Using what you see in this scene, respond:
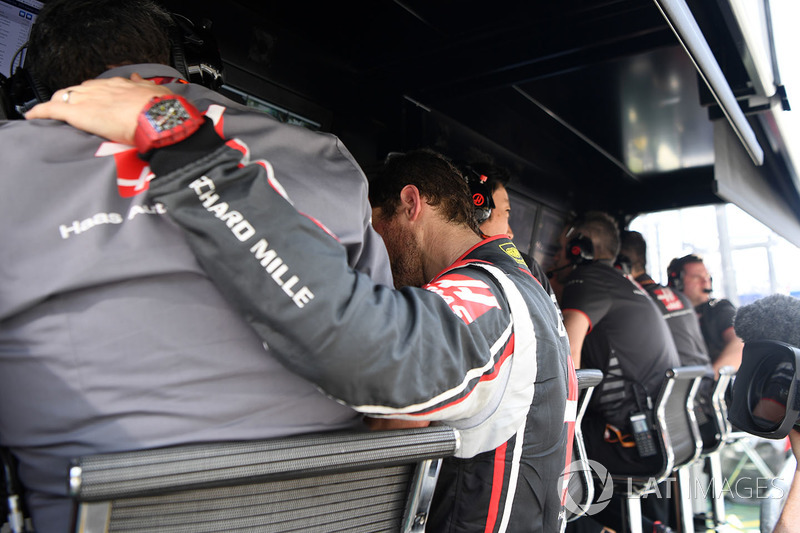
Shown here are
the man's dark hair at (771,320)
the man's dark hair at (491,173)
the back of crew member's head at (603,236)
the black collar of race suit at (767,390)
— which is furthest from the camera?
the back of crew member's head at (603,236)

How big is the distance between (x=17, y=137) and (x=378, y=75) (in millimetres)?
2156

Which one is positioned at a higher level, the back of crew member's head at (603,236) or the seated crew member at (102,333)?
the back of crew member's head at (603,236)

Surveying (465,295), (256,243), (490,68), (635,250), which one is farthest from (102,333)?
(635,250)

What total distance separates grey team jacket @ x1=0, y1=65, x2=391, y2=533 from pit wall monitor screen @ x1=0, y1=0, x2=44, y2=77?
3.47ft

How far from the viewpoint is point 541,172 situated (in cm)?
443

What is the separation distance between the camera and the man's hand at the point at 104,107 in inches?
32.9

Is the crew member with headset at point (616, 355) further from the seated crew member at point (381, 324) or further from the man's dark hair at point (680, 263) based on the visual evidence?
the man's dark hair at point (680, 263)

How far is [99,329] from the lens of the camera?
2.58ft

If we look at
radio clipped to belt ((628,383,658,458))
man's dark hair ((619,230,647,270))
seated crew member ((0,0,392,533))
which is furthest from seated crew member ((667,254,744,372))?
seated crew member ((0,0,392,533))

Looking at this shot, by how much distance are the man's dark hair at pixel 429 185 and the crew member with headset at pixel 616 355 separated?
57.8 inches

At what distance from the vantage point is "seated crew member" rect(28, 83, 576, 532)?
0.78 m

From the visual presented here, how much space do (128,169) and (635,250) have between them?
425 cm

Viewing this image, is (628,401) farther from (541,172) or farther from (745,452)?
(745,452)
